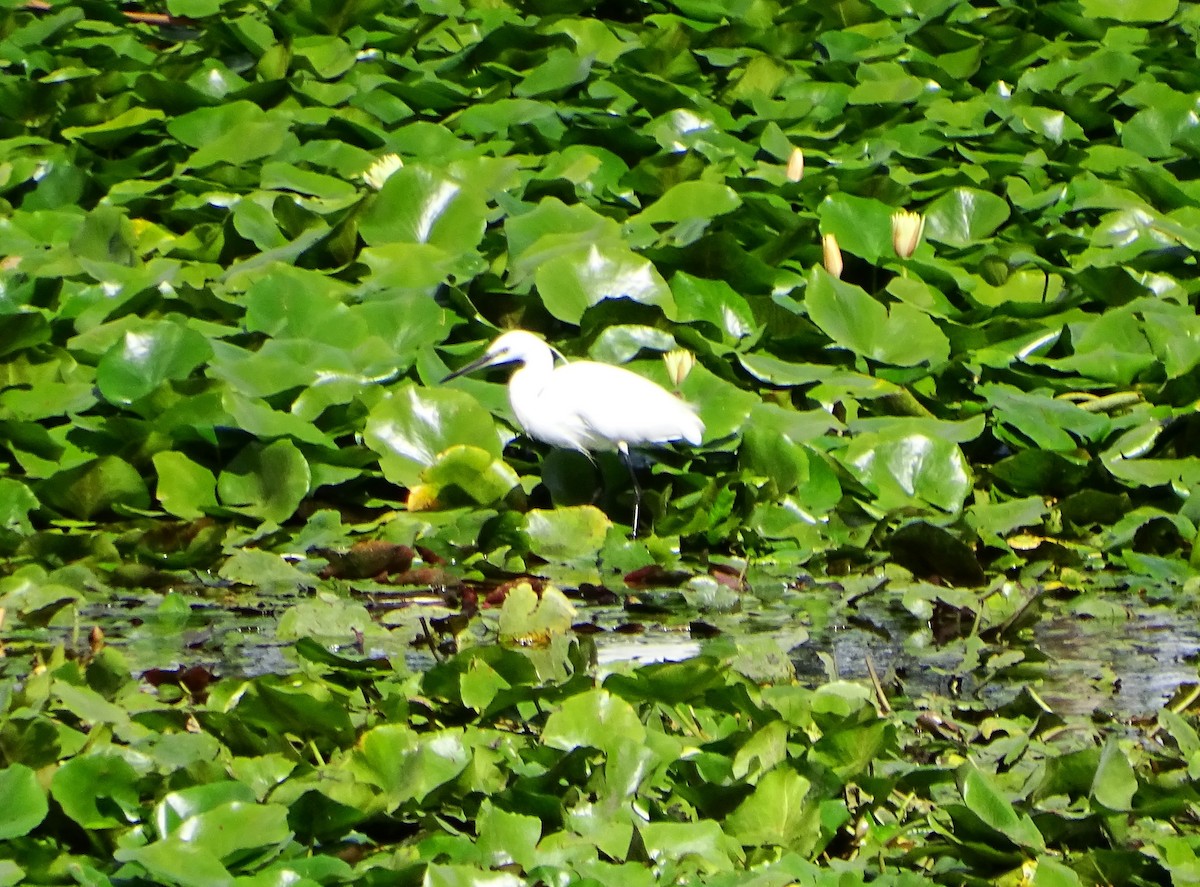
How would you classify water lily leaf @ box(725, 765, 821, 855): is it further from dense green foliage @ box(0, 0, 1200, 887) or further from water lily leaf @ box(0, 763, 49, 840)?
water lily leaf @ box(0, 763, 49, 840)

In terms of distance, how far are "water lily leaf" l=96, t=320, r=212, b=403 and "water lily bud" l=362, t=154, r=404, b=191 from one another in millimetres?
1122

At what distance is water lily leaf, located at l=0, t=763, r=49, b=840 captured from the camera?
6.81ft

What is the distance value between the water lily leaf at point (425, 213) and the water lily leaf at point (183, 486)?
42.3 inches

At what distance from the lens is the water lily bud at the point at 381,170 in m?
5.25

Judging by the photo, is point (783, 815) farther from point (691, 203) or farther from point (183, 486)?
point (691, 203)

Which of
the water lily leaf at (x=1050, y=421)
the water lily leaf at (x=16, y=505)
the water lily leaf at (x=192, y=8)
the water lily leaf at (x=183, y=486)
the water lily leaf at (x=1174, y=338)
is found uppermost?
the water lily leaf at (x=16, y=505)

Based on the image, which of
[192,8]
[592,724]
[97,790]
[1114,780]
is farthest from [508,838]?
[192,8]

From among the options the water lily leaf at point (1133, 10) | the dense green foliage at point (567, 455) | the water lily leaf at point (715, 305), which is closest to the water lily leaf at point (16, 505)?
the dense green foliage at point (567, 455)

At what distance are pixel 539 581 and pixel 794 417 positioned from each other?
2.83 feet

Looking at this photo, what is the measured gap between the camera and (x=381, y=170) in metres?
5.28

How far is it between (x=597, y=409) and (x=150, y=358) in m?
1.09

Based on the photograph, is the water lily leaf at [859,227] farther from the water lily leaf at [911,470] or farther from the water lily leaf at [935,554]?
the water lily leaf at [935,554]

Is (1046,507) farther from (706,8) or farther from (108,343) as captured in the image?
(706,8)

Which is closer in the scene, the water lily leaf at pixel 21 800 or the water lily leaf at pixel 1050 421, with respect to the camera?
the water lily leaf at pixel 21 800
